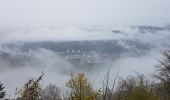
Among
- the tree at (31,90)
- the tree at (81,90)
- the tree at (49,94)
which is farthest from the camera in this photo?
the tree at (49,94)

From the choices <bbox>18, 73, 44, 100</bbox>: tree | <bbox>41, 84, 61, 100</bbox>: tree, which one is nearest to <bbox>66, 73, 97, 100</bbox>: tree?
<bbox>41, 84, 61, 100</bbox>: tree

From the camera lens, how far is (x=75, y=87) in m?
36.3

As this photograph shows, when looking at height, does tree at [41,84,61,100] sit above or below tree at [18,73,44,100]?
below

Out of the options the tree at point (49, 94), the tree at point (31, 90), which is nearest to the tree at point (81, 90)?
the tree at point (49, 94)

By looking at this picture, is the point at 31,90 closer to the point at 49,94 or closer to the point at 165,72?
the point at 165,72

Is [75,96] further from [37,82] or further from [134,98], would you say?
[37,82]

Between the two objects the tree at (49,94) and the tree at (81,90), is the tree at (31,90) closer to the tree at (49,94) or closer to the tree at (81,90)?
the tree at (49,94)

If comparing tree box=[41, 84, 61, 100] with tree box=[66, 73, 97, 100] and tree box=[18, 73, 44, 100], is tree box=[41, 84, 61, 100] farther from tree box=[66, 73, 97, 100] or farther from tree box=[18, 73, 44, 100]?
tree box=[18, 73, 44, 100]

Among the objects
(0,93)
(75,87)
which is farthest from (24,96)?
(0,93)

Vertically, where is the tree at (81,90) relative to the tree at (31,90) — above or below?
below

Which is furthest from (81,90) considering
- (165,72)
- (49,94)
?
(49,94)

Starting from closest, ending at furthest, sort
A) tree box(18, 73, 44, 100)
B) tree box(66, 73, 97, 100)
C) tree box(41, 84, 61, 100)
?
tree box(18, 73, 44, 100) → tree box(66, 73, 97, 100) → tree box(41, 84, 61, 100)

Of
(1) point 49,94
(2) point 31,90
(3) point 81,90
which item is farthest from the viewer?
(1) point 49,94

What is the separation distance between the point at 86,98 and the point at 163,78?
6.85 metres
